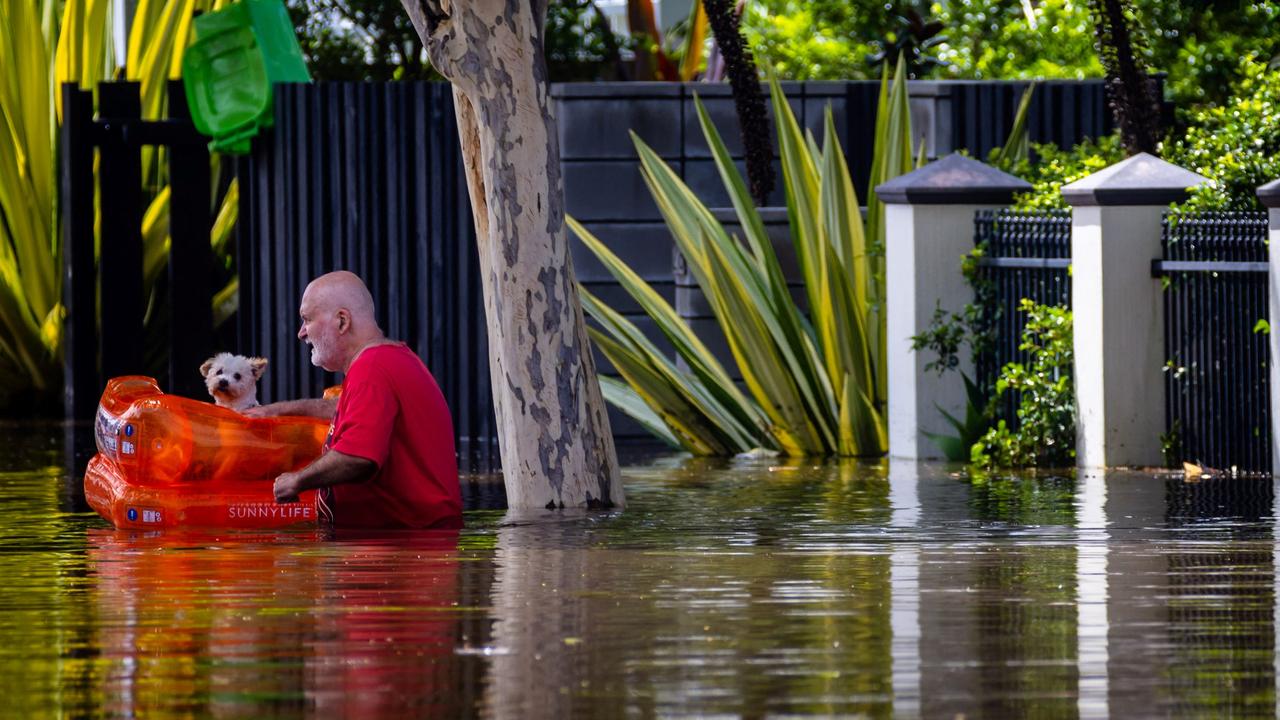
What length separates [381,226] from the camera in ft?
53.4

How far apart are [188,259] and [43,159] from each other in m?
2.21

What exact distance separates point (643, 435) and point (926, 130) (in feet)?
8.22

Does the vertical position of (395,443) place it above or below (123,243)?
below

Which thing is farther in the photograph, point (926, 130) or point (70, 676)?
point (926, 130)

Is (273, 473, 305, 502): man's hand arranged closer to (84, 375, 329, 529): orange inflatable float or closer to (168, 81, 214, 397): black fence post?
(84, 375, 329, 529): orange inflatable float

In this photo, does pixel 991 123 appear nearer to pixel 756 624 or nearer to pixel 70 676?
pixel 756 624

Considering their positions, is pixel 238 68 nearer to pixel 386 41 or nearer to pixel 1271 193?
pixel 1271 193

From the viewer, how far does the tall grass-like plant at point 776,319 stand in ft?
48.4

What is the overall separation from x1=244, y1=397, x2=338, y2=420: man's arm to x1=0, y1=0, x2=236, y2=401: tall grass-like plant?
743 cm

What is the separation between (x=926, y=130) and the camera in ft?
53.8

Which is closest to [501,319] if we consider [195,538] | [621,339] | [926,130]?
[195,538]

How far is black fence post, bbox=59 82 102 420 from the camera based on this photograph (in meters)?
17.5

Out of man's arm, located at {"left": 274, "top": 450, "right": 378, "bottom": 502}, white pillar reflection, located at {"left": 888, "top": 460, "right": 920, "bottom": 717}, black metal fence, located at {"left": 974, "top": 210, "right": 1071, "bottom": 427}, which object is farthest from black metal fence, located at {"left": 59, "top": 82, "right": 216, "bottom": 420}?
man's arm, located at {"left": 274, "top": 450, "right": 378, "bottom": 502}

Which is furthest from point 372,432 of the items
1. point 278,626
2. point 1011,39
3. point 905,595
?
point 1011,39
